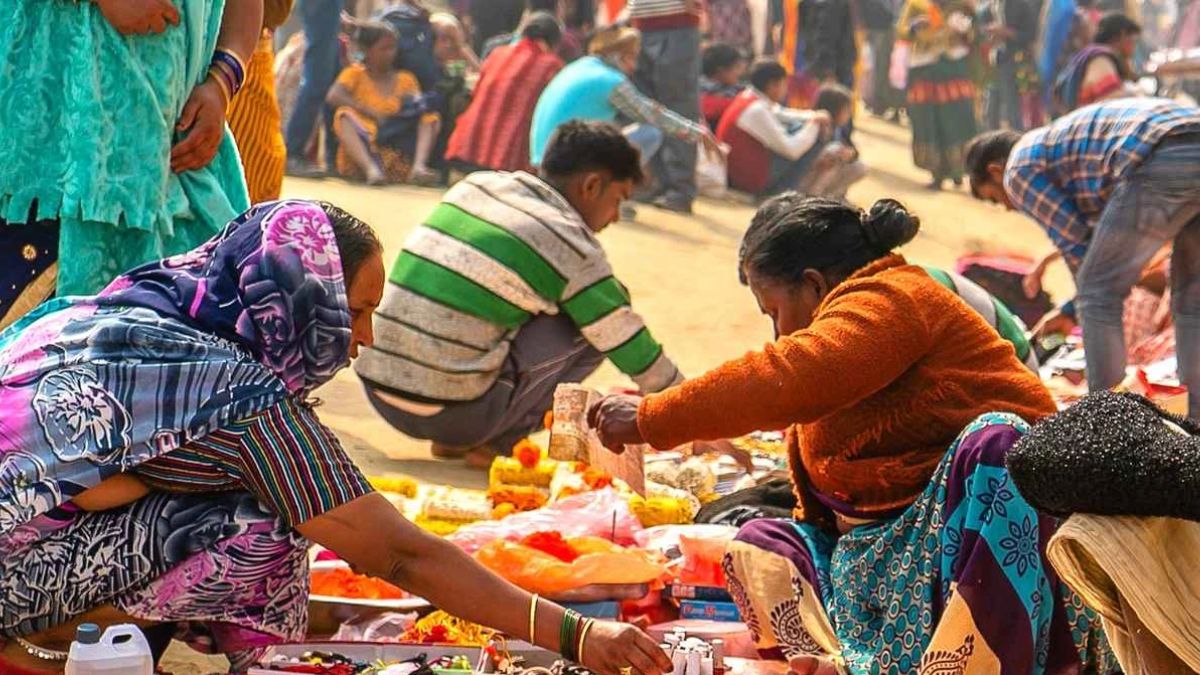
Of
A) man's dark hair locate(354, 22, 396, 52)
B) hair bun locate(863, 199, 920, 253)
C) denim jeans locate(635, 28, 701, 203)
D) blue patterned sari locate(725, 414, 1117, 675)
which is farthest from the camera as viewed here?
man's dark hair locate(354, 22, 396, 52)

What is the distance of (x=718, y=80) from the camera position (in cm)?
1376

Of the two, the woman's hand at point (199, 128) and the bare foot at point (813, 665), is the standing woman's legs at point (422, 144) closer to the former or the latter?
the woman's hand at point (199, 128)

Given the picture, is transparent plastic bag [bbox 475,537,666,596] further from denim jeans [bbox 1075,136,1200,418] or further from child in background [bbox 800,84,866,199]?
child in background [bbox 800,84,866,199]

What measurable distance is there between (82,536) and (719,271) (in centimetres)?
808

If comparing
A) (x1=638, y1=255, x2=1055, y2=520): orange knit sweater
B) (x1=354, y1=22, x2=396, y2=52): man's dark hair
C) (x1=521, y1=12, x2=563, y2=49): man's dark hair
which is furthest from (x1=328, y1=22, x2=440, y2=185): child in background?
(x1=638, y1=255, x2=1055, y2=520): orange knit sweater

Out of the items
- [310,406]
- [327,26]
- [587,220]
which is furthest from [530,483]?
[327,26]

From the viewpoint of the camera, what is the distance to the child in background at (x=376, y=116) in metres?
12.6

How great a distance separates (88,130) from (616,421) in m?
1.17

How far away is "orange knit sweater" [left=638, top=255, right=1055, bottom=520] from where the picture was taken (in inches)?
131

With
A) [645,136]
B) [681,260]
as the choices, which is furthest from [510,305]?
[645,136]

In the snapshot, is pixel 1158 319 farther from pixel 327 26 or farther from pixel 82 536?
pixel 327 26

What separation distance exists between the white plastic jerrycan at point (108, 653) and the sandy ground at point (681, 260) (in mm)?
3105

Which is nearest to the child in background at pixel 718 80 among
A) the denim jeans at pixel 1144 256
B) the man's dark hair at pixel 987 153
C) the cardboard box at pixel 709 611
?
the man's dark hair at pixel 987 153

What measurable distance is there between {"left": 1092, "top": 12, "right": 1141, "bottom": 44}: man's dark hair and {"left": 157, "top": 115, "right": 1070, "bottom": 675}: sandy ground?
1.62 m
